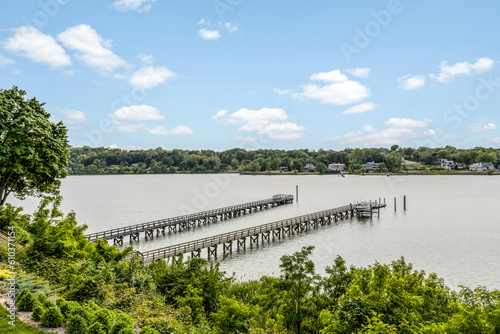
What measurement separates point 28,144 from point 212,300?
14798 millimetres

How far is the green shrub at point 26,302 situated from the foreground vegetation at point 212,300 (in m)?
0.02

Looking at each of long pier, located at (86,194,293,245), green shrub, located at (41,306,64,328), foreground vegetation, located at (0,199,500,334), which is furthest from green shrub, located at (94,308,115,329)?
long pier, located at (86,194,293,245)

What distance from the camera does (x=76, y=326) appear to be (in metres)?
8.42

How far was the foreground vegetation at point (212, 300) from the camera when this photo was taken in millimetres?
9391

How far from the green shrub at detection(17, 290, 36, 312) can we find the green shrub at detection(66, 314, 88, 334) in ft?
6.25

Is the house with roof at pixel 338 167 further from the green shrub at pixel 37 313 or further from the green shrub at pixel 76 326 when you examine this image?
the green shrub at pixel 76 326

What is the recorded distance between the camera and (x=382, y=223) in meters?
49.5

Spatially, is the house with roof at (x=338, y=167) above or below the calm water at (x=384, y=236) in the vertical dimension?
above

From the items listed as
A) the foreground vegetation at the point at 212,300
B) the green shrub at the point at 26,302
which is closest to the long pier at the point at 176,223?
the foreground vegetation at the point at 212,300

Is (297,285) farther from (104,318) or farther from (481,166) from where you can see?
(481,166)

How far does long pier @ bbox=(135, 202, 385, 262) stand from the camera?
92.7 feet

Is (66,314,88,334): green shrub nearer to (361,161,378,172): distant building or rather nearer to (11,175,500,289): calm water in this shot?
(11,175,500,289): calm water

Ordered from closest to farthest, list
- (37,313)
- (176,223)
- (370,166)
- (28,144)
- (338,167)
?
(37,313) → (28,144) → (176,223) → (338,167) → (370,166)

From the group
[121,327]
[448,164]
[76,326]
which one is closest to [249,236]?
[121,327]
